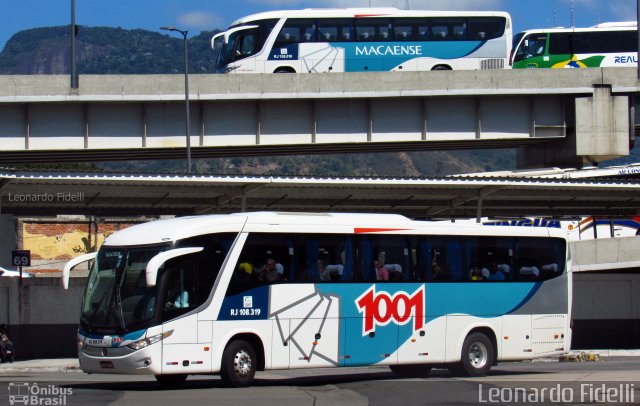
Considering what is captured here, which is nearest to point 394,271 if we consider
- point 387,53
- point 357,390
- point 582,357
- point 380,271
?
point 380,271

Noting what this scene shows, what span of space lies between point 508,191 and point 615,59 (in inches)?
916

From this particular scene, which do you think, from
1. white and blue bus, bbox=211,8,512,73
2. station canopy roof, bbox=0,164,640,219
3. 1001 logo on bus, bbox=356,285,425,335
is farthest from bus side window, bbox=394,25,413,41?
1001 logo on bus, bbox=356,285,425,335

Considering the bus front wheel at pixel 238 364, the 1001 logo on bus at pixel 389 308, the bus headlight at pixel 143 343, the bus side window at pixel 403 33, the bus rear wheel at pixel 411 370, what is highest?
the bus side window at pixel 403 33

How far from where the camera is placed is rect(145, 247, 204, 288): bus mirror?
17.7 metres

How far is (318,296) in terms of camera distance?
64.9ft

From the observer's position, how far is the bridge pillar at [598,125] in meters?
45.0

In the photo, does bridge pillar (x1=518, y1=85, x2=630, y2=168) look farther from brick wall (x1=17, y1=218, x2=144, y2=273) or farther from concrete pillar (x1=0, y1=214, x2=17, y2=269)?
concrete pillar (x1=0, y1=214, x2=17, y2=269)

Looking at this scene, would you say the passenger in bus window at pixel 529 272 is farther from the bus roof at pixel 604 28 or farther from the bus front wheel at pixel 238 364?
the bus roof at pixel 604 28

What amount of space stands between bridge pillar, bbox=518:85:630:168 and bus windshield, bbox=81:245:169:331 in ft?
98.3

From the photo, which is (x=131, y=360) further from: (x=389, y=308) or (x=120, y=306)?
(x=389, y=308)

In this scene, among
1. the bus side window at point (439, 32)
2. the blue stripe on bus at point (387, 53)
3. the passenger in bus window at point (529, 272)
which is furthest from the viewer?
the bus side window at point (439, 32)

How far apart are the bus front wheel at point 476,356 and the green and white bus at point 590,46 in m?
33.7

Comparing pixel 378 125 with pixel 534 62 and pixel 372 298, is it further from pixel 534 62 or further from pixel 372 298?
pixel 372 298

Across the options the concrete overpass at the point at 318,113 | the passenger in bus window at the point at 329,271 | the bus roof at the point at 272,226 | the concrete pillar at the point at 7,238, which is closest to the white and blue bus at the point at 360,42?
the concrete overpass at the point at 318,113
